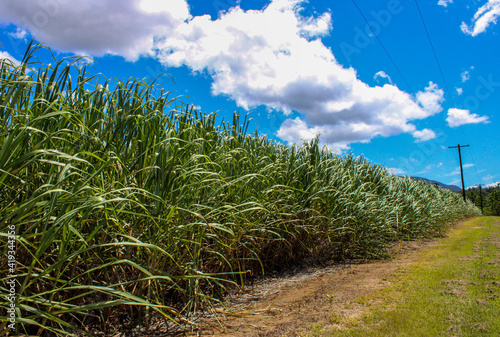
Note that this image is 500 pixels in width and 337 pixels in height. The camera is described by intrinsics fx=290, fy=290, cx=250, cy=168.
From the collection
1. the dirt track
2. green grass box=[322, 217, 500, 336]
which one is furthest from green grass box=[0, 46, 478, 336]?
green grass box=[322, 217, 500, 336]

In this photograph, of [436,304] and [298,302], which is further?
[298,302]

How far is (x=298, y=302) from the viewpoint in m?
1.88

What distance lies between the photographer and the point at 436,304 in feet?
5.54

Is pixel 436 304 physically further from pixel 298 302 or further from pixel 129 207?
pixel 129 207

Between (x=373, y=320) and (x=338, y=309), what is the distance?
0.71 ft

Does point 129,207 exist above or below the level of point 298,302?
above

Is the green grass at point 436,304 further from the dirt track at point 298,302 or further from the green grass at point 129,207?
the green grass at point 129,207

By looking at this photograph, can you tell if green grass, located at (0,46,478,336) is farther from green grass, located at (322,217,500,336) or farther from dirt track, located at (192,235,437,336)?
green grass, located at (322,217,500,336)

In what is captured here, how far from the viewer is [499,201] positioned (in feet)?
105

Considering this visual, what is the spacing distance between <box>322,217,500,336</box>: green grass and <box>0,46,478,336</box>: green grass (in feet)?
2.55

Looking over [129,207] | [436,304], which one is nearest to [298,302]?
[436,304]

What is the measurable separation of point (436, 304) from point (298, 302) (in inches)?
31.4

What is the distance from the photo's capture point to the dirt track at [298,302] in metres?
1.50

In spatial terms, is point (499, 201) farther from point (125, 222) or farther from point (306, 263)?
point (125, 222)
